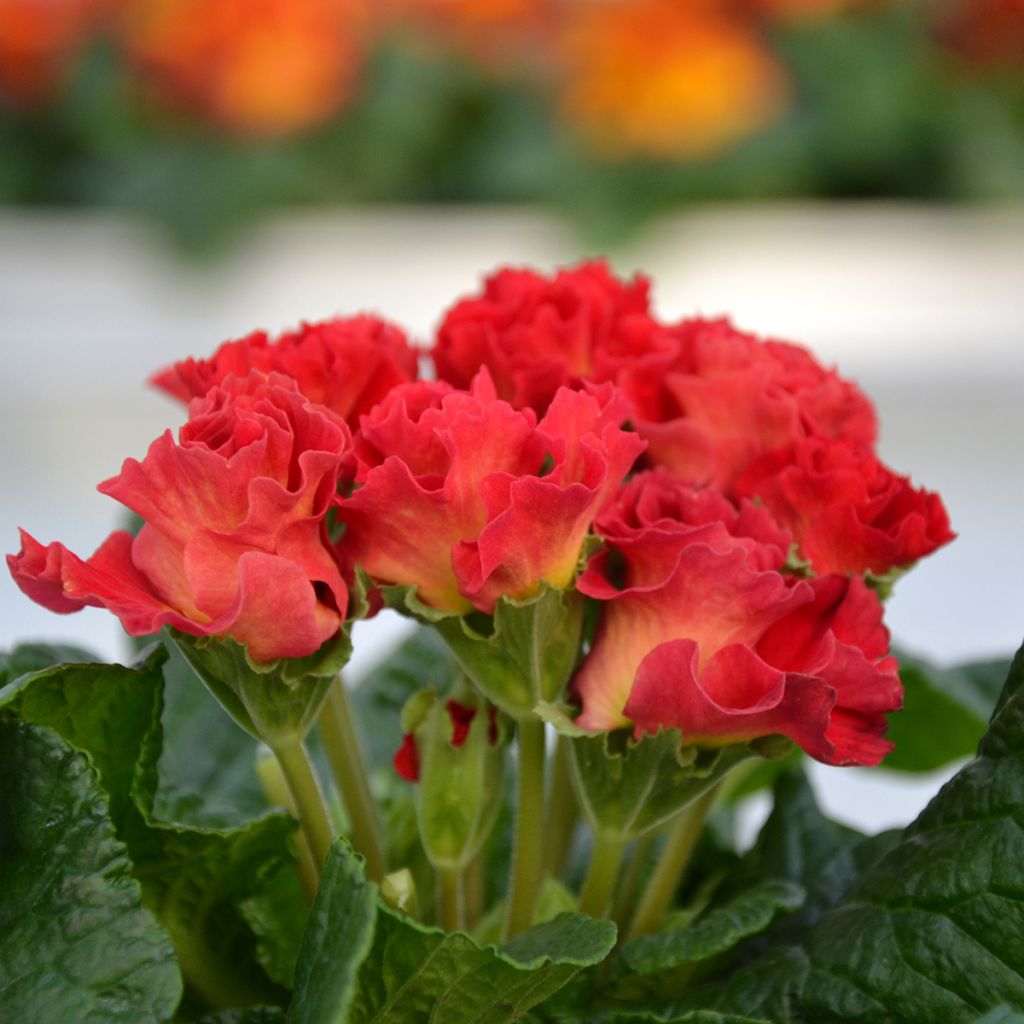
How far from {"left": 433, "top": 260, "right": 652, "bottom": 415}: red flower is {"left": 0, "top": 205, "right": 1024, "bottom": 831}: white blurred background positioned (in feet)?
3.42

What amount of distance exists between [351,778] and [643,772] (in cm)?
7

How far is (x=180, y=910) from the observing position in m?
0.27

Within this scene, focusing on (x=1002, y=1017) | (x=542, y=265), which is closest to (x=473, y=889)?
(x=1002, y=1017)

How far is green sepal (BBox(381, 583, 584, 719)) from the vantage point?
0.23 m

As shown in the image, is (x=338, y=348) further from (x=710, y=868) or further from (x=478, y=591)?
(x=710, y=868)

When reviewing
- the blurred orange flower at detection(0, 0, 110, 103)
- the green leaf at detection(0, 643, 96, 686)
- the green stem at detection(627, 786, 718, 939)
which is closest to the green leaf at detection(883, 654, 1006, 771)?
the green stem at detection(627, 786, 718, 939)

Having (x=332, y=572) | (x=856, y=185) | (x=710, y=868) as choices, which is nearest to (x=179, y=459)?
(x=332, y=572)

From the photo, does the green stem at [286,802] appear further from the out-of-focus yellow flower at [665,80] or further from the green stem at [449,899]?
the out-of-focus yellow flower at [665,80]

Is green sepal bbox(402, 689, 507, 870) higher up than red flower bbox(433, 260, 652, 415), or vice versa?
red flower bbox(433, 260, 652, 415)

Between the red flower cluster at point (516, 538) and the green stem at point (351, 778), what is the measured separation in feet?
0.13

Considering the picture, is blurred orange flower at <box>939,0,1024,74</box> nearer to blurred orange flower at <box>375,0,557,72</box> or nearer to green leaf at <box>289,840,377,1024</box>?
blurred orange flower at <box>375,0,557,72</box>

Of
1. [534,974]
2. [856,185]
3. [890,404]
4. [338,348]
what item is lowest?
[534,974]

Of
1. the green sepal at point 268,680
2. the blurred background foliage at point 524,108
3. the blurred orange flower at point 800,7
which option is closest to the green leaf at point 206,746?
the green sepal at point 268,680

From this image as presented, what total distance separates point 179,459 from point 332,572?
0.03 metres
